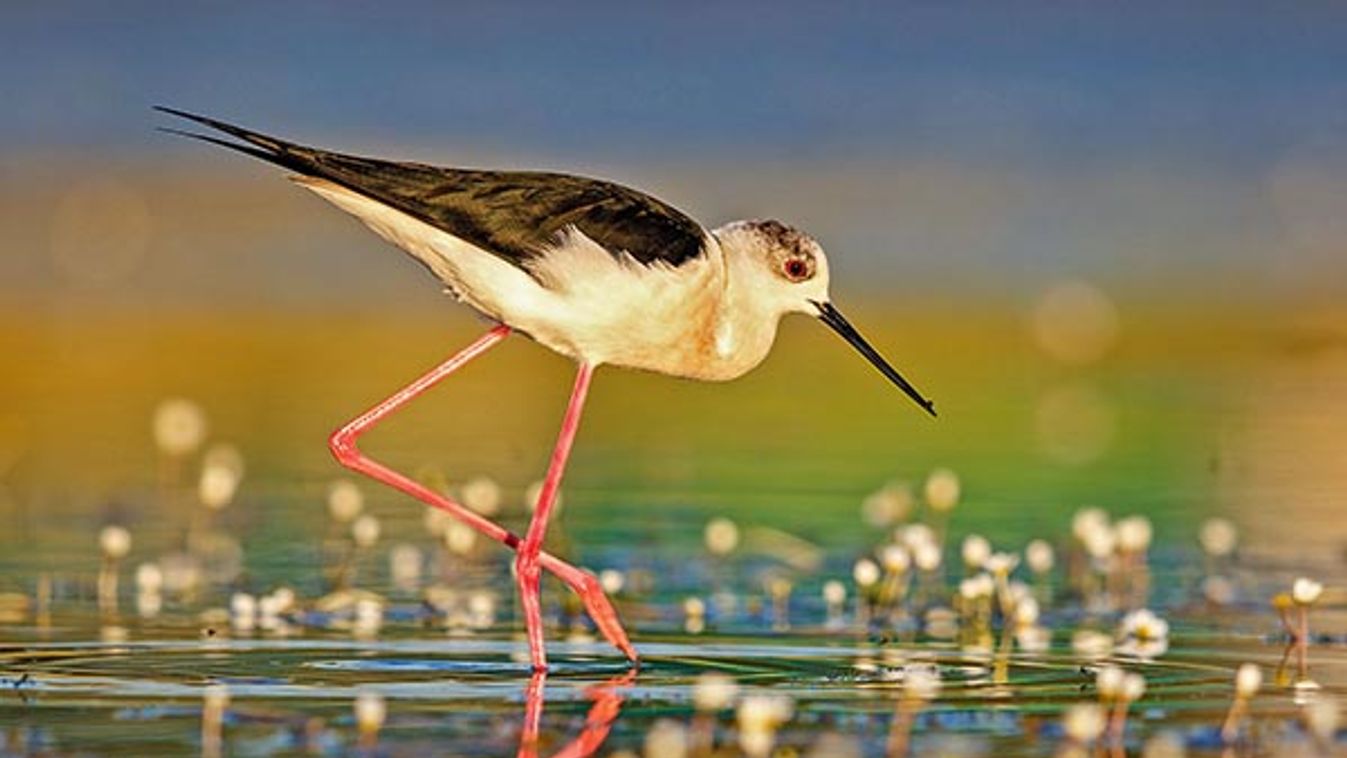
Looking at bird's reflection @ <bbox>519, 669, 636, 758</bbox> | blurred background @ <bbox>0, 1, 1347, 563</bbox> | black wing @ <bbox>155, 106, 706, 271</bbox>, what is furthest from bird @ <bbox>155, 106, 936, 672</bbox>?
blurred background @ <bbox>0, 1, 1347, 563</bbox>

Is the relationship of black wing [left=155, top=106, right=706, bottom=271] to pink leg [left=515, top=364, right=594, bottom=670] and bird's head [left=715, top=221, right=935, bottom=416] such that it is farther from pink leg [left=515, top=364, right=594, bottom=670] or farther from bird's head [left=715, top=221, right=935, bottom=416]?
pink leg [left=515, top=364, right=594, bottom=670]

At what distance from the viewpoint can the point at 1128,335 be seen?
1702 centimetres

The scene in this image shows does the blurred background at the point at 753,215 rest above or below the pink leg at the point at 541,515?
above

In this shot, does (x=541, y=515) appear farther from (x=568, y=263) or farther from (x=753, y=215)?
(x=753, y=215)

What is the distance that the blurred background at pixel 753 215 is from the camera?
11992 millimetres

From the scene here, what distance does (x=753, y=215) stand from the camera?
63.0 feet

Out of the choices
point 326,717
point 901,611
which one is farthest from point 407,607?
point 326,717

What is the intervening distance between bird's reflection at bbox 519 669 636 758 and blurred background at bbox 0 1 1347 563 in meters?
2.61

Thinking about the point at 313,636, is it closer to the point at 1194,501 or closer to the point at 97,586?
the point at 97,586

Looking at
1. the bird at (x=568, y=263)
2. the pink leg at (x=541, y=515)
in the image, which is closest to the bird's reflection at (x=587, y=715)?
the bird at (x=568, y=263)

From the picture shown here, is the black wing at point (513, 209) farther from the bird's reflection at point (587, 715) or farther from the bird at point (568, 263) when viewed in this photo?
the bird's reflection at point (587, 715)

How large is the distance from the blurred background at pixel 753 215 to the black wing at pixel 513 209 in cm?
199

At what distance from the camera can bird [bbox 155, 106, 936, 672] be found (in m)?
8.41

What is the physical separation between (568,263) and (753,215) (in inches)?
424
